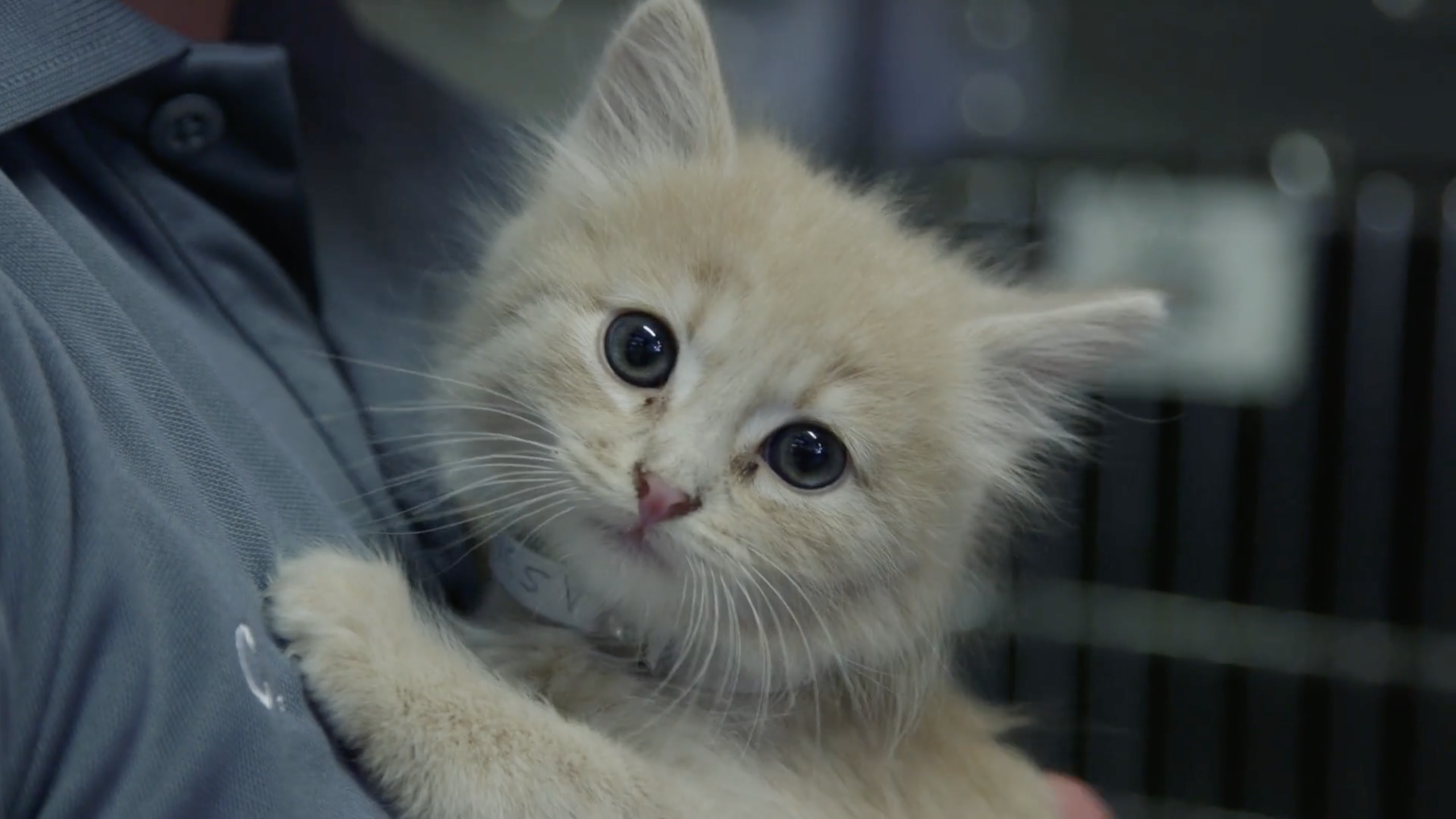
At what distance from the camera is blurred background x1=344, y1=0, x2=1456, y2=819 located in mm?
1900

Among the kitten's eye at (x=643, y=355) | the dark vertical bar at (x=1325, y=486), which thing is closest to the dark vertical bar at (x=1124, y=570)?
the dark vertical bar at (x=1325, y=486)

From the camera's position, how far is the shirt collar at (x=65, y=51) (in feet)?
2.38

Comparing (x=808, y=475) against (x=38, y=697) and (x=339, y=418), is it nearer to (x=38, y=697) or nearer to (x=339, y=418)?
(x=339, y=418)

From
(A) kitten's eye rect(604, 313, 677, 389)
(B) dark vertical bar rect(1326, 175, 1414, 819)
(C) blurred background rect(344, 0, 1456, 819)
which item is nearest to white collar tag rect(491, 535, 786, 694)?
(A) kitten's eye rect(604, 313, 677, 389)

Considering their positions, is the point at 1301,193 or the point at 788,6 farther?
the point at 788,6

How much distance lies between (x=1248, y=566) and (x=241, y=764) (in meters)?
1.74

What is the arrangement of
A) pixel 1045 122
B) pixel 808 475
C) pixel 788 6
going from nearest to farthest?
pixel 808 475
pixel 1045 122
pixel 788 6

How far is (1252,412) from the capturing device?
77.2 inches

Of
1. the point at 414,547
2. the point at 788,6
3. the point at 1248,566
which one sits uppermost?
the point at 788,6

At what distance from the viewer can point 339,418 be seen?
975mm

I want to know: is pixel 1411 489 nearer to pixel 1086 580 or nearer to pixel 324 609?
pixel 1086 580

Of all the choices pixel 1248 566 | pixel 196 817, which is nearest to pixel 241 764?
pixel 196 817

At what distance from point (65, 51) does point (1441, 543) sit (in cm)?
191

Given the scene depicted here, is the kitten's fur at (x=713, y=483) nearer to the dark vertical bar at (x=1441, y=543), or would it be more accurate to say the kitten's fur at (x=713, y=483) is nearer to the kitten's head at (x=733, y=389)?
the kitten's head at (x=733, y=389)
